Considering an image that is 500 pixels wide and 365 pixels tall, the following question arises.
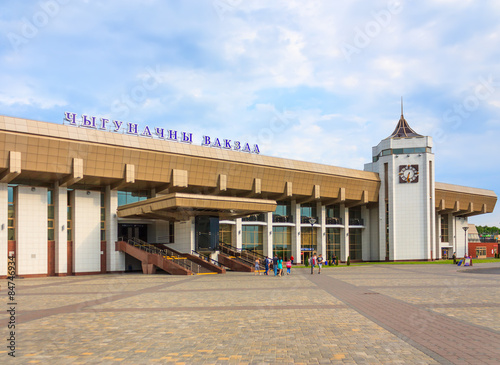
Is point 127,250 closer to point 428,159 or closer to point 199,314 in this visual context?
point 199,314

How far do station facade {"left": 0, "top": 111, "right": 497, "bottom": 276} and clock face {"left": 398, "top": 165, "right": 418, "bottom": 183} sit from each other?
147 millimetres

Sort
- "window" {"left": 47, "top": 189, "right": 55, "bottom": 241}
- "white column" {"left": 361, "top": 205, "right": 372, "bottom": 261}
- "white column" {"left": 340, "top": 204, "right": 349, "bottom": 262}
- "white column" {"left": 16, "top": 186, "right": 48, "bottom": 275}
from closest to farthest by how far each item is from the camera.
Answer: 1. "white column" {"left": 16, "top": 186, "right": 48, "bottom": 275}
2. "window" {"left": 47, "top": 189, "right": 55, "bottom": 241}
3. "white column" {"left": 340, "top": 204, "right": 349, "bottom": 262}
4. "white column" {"left": 361, "top": 205, "right": 372, "bottom": 261}

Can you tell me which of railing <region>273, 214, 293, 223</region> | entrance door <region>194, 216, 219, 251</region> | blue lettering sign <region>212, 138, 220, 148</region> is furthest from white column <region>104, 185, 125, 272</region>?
railing <region>273, 214, 293, 223</region>

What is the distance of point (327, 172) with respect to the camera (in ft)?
199

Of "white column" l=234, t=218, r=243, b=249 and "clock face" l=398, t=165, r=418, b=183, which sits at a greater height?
"clock face" l=398, t=165, r=418, b=183

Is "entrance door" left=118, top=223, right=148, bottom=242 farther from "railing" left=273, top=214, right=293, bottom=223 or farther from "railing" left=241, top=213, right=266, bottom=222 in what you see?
"railing" left=273, top=214, right=293, bottom=223

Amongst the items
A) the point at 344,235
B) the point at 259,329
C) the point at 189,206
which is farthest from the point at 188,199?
the point at 344,235

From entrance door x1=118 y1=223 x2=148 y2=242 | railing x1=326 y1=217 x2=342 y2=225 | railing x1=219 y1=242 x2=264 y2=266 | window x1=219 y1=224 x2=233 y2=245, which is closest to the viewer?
railing x1=219 y1=242 x2=264 y2=266

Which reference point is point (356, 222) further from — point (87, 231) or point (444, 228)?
point (87, 231)

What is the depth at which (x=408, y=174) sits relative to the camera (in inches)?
2702

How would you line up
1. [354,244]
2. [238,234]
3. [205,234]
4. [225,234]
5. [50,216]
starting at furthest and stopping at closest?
1. [354,244]
2. [225,234]
3. [238,234]
4. [205,234]
5. [50,216]

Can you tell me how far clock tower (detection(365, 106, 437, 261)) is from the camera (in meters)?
68.0

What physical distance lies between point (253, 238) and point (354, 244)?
1901 centimetres

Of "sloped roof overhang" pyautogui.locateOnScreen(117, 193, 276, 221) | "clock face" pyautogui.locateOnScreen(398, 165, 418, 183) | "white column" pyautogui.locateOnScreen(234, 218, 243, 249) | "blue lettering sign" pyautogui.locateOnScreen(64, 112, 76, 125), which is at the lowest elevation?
"white column" pyautogui.locateOnScreen(234, 218, 243, 249)
